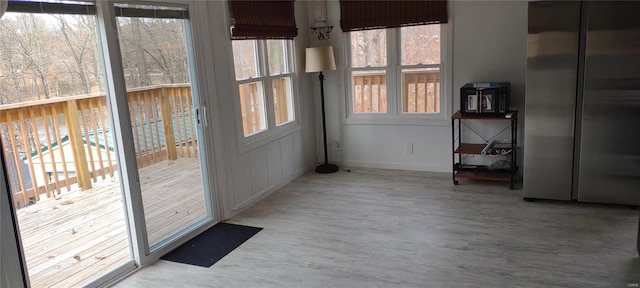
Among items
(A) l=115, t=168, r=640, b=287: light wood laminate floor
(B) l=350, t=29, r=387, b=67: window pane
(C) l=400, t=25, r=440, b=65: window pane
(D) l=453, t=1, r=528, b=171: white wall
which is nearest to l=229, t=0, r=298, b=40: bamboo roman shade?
(B) l=350, t=29, r=387, b=67: window pane

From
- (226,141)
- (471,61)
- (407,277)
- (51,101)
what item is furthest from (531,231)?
(51,101)

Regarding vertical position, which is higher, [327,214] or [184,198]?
[184,198]

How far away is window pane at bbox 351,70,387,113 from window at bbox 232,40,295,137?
81cm

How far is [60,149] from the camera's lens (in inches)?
117

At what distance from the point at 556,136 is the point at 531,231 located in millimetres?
927

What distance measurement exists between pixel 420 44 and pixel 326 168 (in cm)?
173

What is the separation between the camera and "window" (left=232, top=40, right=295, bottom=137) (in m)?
4.23

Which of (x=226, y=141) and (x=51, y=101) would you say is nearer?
(x=51, y=101)

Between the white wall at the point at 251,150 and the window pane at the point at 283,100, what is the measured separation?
0.12 metres

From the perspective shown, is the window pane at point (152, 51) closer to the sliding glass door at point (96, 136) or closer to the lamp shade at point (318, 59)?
the sliding glass door at point (96, 136)

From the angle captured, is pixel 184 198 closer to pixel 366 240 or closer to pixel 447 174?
pixel 366 240

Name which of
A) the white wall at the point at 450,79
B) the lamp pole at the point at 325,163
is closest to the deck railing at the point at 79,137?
the lamp pole at the point at 325,163

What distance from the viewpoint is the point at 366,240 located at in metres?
3.43

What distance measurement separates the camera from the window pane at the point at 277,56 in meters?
4.65
